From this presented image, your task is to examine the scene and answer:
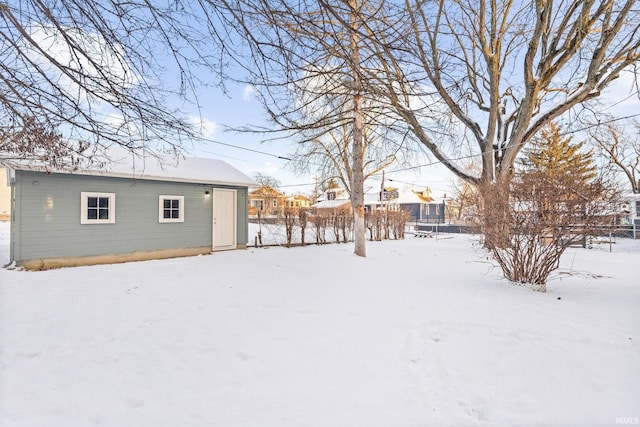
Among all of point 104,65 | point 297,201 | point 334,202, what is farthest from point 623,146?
point 297,201

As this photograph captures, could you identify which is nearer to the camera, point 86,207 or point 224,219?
point 86,207

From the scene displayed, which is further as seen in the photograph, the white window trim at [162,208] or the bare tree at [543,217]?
the white window trim at [162,208]

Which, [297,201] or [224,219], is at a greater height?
[297,201]

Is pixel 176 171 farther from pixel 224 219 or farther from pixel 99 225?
pixel 99 225

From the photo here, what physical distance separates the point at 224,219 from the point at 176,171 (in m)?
2.10

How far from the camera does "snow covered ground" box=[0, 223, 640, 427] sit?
1.92 metres

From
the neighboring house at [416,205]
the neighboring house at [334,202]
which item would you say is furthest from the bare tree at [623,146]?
the neighboring house at [334,202]

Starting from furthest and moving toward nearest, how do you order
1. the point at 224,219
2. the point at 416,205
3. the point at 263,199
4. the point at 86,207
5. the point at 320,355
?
the point at 263,199
the point at 416,205
the point at 224,219
the point at 86,207
the point at 320,355

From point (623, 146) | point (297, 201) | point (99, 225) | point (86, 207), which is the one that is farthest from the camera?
point (297, 201)

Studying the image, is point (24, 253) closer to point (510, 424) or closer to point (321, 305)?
point (321, 305)

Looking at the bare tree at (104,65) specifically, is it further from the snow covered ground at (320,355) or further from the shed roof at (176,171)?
the shed roof at (176,171)

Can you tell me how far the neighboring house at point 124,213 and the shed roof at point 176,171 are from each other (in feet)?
0.09

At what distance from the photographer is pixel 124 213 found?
305 inches

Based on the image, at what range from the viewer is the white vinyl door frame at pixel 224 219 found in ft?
31.2
